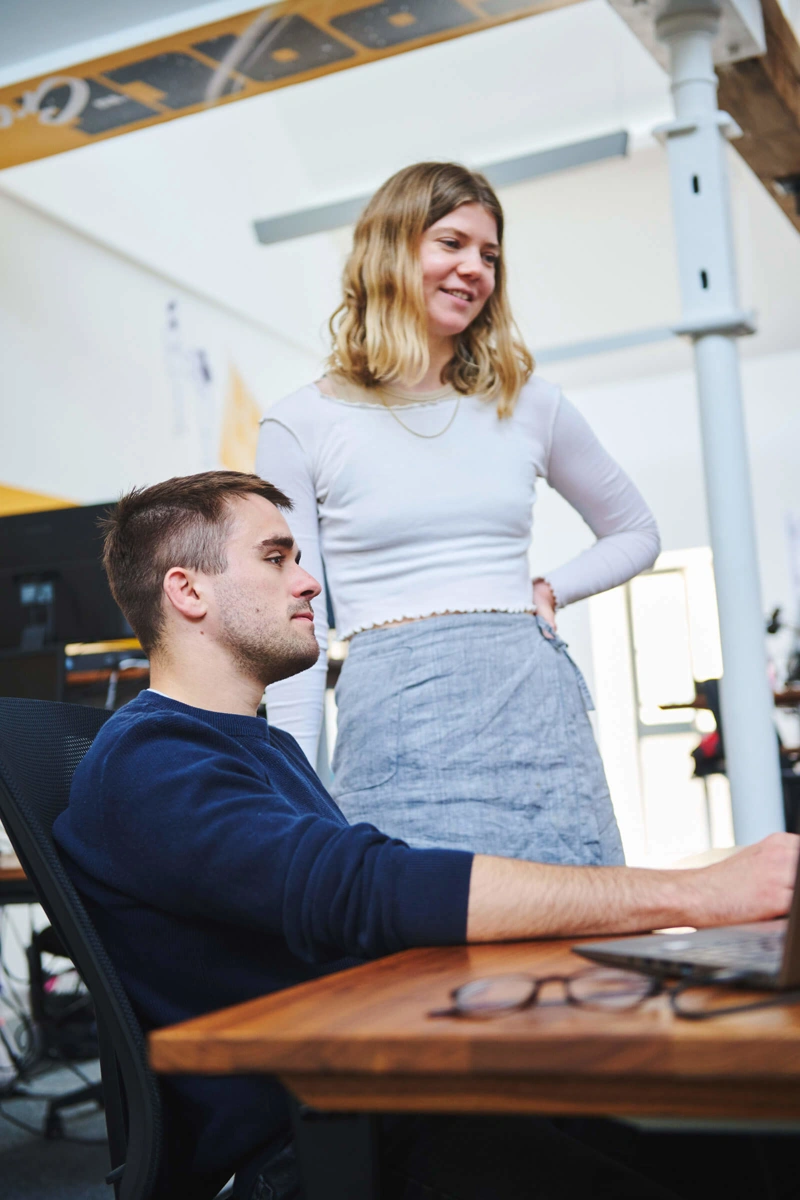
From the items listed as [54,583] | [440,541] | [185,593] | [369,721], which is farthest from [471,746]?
[54,583]

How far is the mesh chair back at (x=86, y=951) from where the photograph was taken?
91 cm

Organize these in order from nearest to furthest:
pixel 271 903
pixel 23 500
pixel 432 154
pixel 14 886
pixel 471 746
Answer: pixel 271 903 < pixel 471 746 < pixel 14 886 < pixel 23 500 < pixel 432 154

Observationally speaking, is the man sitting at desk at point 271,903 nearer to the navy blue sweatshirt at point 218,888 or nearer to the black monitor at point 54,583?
the navy blue sweatshirt at point 218,888

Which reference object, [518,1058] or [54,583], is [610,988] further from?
[54,583]

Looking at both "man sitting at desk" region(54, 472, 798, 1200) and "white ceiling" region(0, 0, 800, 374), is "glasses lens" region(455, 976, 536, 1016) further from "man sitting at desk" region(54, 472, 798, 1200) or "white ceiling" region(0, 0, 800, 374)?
"white ceiling" region(0, 0, 800, 374)

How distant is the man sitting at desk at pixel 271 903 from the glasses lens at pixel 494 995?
0.16m

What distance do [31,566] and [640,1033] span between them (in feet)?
9.10

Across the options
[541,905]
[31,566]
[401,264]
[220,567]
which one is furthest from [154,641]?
[31,566]

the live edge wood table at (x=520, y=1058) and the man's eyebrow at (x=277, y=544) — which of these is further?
the man's eyebrow at (x=277, y=544)

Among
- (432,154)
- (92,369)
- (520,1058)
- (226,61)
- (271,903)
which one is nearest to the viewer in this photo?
(520,1058)

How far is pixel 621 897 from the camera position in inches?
32.7

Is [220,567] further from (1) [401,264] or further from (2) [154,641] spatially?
(1) [401,264]

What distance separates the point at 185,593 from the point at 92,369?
4444 millimetres

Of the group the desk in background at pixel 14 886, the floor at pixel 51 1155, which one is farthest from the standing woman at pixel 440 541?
the floor at pixel 51 1155
